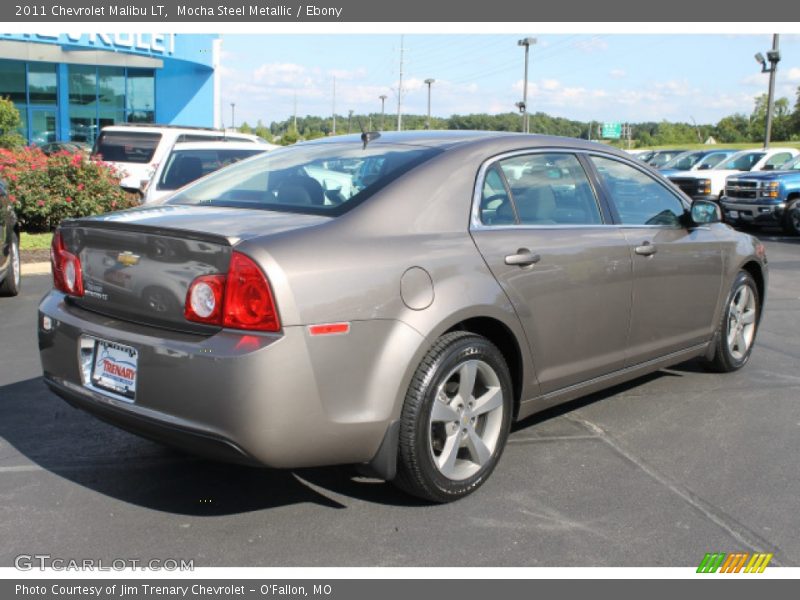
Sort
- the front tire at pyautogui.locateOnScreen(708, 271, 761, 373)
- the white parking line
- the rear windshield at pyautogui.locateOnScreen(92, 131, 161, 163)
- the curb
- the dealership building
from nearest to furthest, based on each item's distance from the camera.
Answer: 1. the white parking line
2. the front tire at pyautogui.locateOnScreen(708, 271, 761, 373)
3. the curb
4. the rear windshield at pyautogui.locateOnScreen(92, 131, 161, 163)
5. the dealership building

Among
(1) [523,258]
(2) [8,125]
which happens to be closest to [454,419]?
(1) [523,258]

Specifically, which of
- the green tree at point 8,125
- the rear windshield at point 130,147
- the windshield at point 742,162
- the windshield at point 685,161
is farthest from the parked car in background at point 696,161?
the green tree at point 8,125

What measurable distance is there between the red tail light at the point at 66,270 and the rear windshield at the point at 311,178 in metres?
0.65

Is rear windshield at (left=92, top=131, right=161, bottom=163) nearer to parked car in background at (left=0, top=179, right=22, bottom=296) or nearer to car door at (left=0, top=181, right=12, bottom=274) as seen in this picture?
parked car in background at (left=0, top=179, right=22, bottom=296)

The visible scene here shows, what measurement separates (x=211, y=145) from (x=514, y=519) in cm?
752

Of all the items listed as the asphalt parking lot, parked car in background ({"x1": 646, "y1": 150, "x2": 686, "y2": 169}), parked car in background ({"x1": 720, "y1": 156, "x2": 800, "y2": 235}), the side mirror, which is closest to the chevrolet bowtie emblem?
the asphalt parking lot

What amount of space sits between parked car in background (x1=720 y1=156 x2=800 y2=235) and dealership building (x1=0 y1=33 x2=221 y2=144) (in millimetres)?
22165

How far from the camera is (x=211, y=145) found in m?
9.99

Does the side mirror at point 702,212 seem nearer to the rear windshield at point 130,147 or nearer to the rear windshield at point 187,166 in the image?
the rear windshield at point 187,166

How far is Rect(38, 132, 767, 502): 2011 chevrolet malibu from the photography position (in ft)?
10.3

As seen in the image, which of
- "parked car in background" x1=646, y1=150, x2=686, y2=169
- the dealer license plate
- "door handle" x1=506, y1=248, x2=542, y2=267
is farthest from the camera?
"parked car in background" x1=646, y1=150, x2=686, y2=169

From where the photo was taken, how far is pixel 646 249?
15.8ft

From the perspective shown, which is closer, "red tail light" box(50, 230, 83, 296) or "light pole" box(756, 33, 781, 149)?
"red tail light" box(50, 230, 83, 296)
